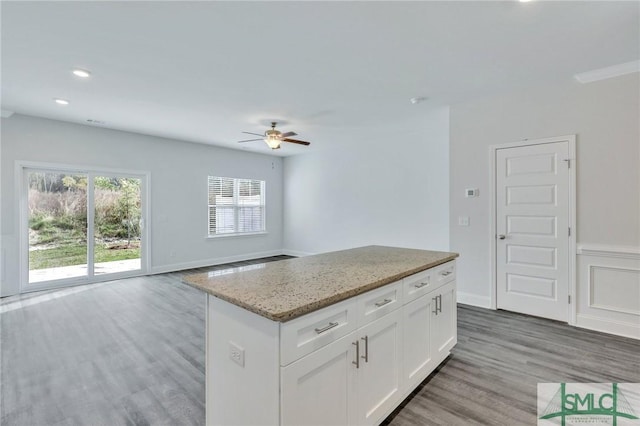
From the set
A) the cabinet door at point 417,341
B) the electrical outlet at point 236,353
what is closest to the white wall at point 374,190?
the cabinet door at point 417,341

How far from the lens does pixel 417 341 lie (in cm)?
211

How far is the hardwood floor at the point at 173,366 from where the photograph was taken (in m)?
1.97

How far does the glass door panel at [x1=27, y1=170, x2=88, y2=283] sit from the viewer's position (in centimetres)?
477

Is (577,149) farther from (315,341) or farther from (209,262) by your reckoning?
(209,262)

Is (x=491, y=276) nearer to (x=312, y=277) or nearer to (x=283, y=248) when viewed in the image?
(x=312, y=277)

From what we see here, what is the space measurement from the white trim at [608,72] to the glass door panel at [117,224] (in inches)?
267

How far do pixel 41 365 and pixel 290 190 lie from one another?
20.0 ft

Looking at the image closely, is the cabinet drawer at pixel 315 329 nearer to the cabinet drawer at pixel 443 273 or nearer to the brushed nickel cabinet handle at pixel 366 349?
the brushed nickel cabinet handle at pixel 366 349

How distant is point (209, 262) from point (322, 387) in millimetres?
5960

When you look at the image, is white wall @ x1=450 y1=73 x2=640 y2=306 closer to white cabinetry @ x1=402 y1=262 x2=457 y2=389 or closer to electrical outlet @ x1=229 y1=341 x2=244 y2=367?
white cabinetry @ x1=402 y1=262 x2=457 y2=389

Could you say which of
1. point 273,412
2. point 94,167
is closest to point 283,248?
point 94,167

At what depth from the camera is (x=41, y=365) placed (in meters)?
2.57

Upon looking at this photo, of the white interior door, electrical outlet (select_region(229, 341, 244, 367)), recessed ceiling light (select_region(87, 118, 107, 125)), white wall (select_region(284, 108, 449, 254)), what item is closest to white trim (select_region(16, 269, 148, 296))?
recessed ceiling light (select_region(87, 118, 107, 125))

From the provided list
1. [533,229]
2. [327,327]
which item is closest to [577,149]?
[533,229]
